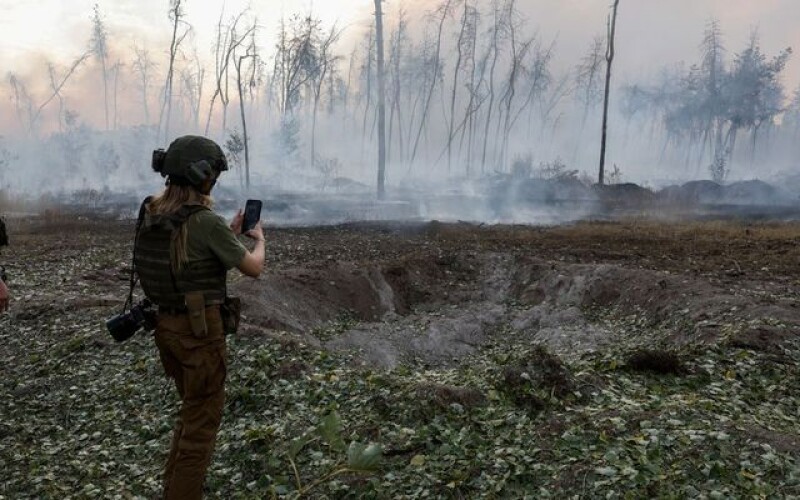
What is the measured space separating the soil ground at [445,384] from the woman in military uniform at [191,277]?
3.06ft

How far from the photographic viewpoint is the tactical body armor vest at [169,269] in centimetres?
344

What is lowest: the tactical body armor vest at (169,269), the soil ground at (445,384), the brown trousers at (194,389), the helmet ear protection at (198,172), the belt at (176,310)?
the soil ground at (445,384)

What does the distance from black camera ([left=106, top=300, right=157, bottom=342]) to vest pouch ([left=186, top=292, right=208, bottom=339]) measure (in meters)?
0.37

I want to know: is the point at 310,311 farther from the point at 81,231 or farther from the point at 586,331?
the point at 81,231

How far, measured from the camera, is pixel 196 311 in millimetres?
3459

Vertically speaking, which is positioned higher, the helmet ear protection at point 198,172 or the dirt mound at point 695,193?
the dirt mound at point 695,193

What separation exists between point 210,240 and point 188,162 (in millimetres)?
505

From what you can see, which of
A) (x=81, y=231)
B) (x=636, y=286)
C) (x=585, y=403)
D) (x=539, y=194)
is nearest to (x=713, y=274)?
(x=636, y=286)

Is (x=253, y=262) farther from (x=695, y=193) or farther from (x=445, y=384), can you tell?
(x=695, y=193)

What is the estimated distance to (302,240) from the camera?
18.0 metres

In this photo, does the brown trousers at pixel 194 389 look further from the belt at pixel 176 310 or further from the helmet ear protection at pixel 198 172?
the helmet ear protection at pixel 198 172

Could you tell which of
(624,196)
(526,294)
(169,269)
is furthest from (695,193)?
(169,269)

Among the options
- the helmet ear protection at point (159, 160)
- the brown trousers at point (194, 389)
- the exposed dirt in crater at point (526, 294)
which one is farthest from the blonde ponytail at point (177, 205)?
the exposed dirt in crater at point (526, 294)

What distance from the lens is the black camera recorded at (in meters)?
3.65
